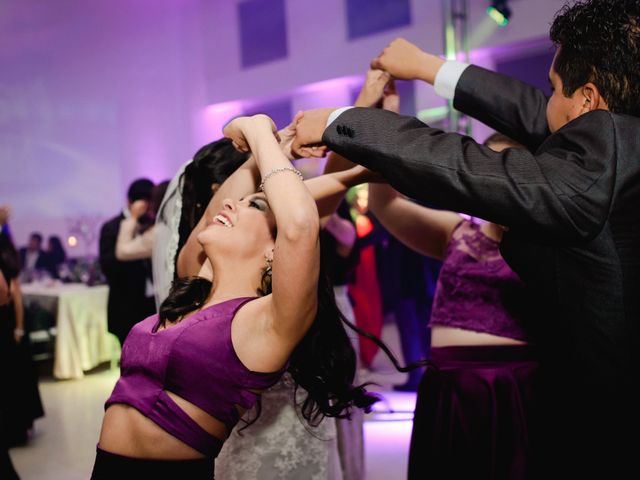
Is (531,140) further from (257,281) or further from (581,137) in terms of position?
(257,281)

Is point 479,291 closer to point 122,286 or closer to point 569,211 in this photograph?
point 569,211

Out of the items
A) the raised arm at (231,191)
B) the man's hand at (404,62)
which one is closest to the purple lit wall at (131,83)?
the man's hand at (404,62)

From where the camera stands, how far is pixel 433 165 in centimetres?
99

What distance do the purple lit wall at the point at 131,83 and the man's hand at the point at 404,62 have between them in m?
5.42

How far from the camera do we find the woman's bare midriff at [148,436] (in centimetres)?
123

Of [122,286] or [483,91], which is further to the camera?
[122,286]

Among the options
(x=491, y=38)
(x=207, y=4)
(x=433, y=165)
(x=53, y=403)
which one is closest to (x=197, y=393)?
(x=433, y=165)

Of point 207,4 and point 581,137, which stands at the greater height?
point 207,4

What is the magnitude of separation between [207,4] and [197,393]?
8.76m

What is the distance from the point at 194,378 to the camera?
4.00 feet

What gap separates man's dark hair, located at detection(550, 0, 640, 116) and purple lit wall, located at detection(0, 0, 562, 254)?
19.6 feet

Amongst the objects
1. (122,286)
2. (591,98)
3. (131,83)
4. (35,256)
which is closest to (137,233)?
(122,286)

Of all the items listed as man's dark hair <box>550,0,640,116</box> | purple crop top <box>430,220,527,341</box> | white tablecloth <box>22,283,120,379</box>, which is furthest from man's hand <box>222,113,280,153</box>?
white tablecloth <box>22,283,120,379</box>

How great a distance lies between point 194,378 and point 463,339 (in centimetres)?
92
